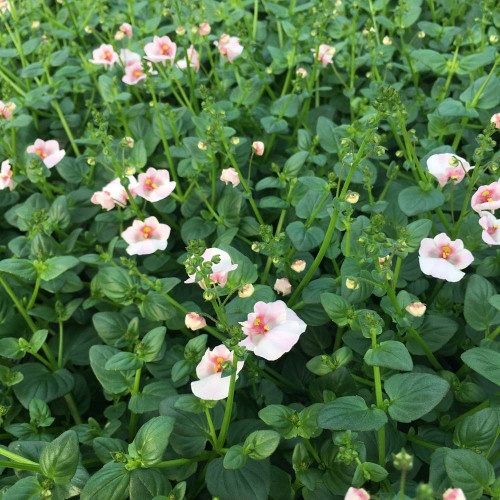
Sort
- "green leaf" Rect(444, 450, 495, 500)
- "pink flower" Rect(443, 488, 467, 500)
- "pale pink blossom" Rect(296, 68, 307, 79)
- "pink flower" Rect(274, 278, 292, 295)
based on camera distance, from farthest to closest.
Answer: "pale pink blossom" Rect(296, 68, 307, 79) → "pink flower" Rect(274, 278, 292, 295) → "green leaf" Rect(444, 450, 495, 500) → "pink flower" Rect(443, 488, 467, 500)

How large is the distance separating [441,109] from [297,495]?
1.21 metres

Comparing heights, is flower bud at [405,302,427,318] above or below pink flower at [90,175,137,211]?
below

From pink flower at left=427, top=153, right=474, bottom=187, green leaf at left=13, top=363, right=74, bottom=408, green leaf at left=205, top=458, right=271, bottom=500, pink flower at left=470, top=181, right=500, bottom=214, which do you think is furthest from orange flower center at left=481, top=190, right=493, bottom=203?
green leaf at left=13, top=363, right=74, bottom=408

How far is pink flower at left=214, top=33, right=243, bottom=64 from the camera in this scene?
1.94 m

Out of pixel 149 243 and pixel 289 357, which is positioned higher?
pixel 149 243

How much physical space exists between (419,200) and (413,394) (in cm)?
57

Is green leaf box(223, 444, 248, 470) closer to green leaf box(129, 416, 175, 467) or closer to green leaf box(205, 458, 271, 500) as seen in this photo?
green leaf box(205, 458, 271, 500)

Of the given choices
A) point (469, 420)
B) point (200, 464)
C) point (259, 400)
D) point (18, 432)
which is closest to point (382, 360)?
point (469, 420)

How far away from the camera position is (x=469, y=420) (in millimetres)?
1104

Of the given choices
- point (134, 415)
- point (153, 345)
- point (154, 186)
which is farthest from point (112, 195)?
point (134, 415)

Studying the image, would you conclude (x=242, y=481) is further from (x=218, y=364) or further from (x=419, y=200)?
(x=419, y=200)

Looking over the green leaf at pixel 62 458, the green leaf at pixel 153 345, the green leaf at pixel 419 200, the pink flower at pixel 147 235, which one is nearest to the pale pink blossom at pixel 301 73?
the green leaf at pixel 419 200

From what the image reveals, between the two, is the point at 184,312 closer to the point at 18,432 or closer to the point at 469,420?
the point at 18,432

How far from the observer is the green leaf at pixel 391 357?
3.51 ft
